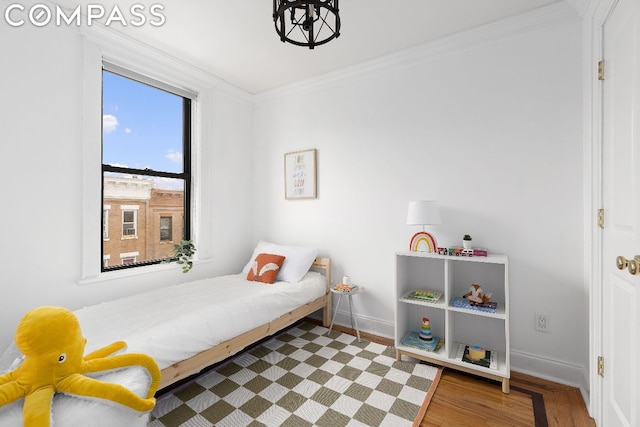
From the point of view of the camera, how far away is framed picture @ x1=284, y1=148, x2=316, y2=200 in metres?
3.19

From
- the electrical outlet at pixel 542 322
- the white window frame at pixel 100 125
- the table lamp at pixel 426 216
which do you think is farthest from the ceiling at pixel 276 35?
the electrical outlet at pixel 542 322

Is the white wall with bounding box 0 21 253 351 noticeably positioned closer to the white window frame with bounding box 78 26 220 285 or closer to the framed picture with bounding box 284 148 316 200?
the white window frame with bounding box 78 26 220 285

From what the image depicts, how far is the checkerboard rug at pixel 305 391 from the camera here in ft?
5.63

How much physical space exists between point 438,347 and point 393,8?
8.31ft

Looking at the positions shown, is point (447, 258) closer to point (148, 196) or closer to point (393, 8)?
point (393, 8)

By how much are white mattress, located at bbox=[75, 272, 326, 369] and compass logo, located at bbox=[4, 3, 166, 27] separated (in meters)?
2.00

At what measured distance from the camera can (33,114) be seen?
202 cm

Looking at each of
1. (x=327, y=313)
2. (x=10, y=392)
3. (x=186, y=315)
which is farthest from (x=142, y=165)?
(x=327, y=313)

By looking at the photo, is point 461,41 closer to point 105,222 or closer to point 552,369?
point 552,369

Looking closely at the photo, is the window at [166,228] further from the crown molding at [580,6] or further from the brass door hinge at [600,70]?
the crown molding at [580,6]

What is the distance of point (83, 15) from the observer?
2.20m

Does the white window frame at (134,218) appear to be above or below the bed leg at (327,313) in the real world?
above

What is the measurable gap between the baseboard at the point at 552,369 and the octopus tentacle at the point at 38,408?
2.67 metres

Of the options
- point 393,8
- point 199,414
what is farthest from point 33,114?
point 393,8
